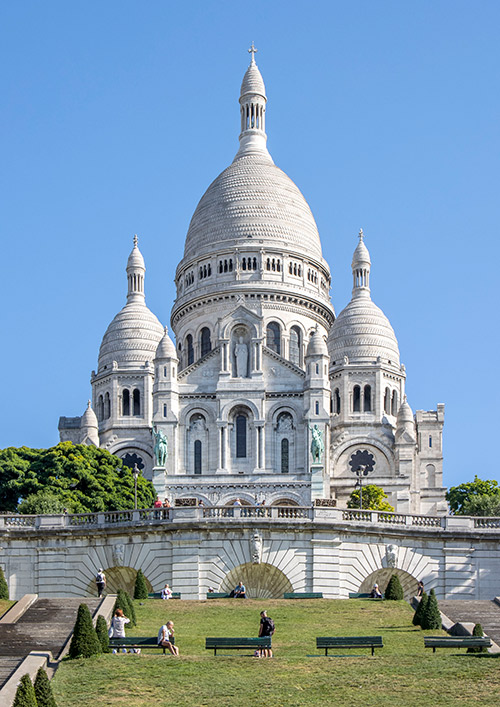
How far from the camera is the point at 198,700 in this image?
3086 centimetres

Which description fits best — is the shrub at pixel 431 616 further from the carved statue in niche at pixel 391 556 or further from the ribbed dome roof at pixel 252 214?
the ribbed dome roof at pixel 252 214

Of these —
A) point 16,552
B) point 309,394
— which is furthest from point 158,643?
point 309,394

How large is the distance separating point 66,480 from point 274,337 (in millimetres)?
→ 38938

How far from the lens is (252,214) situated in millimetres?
123062

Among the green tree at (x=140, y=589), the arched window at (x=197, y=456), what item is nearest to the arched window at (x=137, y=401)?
the arched window at (x=197, y=456)

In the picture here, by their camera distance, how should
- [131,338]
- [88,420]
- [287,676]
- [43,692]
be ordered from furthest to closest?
[131,338]
[88,420]
[287,676]
[43,692]

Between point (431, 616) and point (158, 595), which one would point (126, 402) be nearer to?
point (158, 595)

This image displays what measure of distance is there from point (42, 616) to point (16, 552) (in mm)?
11169

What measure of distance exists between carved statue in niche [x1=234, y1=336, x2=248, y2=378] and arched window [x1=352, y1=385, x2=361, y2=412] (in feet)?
35.7

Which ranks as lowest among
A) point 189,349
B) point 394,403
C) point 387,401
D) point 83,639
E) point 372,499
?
point 83,639

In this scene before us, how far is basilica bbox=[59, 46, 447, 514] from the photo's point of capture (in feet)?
343

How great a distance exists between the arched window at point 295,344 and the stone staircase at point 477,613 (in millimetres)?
72746

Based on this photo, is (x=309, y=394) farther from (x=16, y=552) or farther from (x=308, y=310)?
(x=16, y=552)

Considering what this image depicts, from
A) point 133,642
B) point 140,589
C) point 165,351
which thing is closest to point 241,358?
point 165,351
